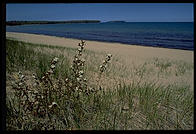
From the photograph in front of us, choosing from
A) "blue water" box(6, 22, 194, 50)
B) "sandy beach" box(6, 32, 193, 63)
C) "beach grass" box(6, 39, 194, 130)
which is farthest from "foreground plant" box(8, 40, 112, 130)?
"blue water" box(6, 22, 194, 50)

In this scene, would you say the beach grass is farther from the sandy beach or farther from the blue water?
the blue water

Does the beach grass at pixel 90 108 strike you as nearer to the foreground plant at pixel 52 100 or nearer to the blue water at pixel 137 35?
the foreground plant at pixel 52 100

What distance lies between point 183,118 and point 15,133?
2.00 metres

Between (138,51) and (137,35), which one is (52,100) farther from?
(137,35)

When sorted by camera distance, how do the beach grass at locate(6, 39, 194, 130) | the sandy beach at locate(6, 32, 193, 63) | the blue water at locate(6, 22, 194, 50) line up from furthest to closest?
1. the blue water at locate(6, 22, 194, 50)
2. the sandy beach at locate(6, 32, 193, 63)
3. the beach grass at locate(6, 39, 194, 130)

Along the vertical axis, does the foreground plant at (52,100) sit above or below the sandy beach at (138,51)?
below

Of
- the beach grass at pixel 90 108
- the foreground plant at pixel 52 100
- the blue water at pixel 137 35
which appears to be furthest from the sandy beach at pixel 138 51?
the foreground plant at pixel 52 100

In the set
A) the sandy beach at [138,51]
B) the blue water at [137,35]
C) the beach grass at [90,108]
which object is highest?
the blue water at [137,35]

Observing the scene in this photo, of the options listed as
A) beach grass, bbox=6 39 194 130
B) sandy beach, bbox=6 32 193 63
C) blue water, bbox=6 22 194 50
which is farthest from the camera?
blue water, bbox=6 22 194 50

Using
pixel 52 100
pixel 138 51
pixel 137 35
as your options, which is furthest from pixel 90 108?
pixel 137 35

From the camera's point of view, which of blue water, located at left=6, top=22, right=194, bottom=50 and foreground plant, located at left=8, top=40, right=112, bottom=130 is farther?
blue water, located at left=6, top=22, right=194, bottom=50

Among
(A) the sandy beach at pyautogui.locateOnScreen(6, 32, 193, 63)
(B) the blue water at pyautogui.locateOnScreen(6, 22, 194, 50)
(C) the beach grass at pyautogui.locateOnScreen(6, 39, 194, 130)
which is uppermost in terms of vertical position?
(B) the blue water at pyautogui.locateOnScreen(6, 22, 194, 50)

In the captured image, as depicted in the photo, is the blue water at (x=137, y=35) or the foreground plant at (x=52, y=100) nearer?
the foreground plant at (x=52, y=100)
